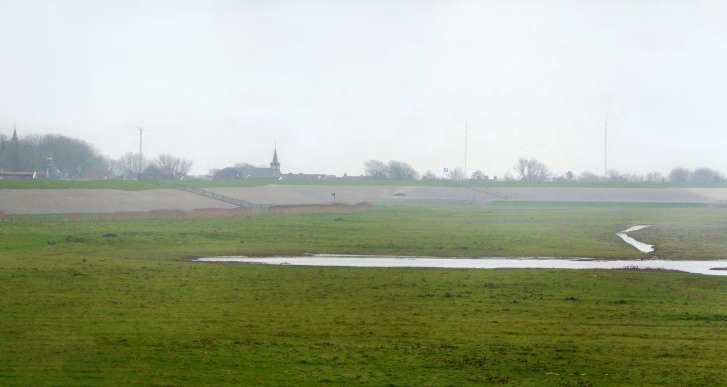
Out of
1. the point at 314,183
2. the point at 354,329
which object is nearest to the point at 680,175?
the point at 314,183

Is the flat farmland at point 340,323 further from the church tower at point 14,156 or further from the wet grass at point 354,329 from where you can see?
the church tower at point 14,156

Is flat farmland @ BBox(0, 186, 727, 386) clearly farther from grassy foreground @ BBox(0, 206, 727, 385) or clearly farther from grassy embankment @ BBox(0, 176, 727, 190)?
grassy embankment @ BBox(0, 176, 727, 190)

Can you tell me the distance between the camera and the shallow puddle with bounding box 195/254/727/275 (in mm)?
38281

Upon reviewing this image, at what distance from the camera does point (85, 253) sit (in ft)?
137

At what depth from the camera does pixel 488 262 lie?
40.9 metres

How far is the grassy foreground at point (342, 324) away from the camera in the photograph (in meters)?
16.8

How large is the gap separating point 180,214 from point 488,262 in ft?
148

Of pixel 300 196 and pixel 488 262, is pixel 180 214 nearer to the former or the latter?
pixel 300 196

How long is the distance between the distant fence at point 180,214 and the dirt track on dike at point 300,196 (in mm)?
2885

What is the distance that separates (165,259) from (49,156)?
12053 centimetres

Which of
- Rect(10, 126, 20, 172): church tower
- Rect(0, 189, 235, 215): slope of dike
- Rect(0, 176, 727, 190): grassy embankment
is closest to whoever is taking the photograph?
Rect(0, 189, 235, 215): slope of dike

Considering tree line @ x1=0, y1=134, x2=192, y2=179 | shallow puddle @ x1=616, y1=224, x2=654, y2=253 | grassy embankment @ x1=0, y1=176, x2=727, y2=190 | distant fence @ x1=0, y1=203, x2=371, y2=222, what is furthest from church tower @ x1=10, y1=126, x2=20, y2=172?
shallow puddle @ x1=616, y1=224, x2=654, y2=253

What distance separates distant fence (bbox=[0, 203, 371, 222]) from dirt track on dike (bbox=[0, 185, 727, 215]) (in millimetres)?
2885

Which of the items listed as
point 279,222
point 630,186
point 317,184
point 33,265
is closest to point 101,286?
point 33,265
